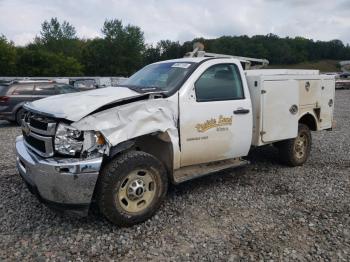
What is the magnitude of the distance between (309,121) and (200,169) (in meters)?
3.00

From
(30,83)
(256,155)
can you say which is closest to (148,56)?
(30,83)

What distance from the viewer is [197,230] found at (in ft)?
13.2

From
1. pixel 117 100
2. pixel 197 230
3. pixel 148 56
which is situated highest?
pixel 148 56

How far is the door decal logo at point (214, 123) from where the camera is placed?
4.63 meters

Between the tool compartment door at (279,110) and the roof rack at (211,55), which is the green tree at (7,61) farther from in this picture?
the tool compartment door at (279,110)

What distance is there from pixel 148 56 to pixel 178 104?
81081 millimetres

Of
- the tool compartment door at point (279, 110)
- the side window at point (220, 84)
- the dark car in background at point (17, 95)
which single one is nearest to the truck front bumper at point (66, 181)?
the side window at point (220, 84)

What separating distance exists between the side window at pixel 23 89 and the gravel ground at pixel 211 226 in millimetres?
7871

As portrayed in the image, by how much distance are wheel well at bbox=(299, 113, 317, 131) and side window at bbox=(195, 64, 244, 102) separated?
207cm

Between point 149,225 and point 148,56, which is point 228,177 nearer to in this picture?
point 149,225

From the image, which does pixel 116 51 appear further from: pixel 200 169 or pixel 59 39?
pixel 200 169

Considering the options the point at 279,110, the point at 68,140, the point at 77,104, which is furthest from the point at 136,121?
the point at 279,110

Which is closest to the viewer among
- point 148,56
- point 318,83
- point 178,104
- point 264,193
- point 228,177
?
point 178,104

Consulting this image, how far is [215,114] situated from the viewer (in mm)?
4777
